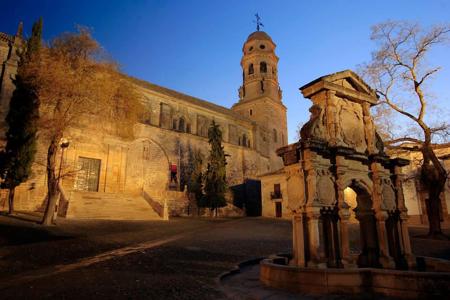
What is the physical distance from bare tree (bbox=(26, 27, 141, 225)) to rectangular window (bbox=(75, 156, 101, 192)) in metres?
7.75

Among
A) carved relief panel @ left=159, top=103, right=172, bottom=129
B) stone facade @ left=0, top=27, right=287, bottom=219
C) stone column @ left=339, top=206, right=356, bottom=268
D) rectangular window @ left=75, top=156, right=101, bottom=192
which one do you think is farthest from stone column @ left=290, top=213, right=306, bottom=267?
carved relief panel @ left=159, top=103, right=172, bottom=129

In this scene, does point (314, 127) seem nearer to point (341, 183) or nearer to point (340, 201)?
point (341, 183)

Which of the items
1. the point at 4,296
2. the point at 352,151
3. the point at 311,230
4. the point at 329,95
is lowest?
the point at 4,296

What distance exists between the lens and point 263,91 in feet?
149

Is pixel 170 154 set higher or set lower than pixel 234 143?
lower

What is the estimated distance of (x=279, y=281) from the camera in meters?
6.37

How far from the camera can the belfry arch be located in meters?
6.97

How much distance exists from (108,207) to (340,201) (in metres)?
16.8

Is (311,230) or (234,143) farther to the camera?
(234,143)

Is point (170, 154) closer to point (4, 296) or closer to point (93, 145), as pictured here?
point (93, 145)

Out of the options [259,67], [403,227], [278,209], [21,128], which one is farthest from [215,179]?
[259,67]

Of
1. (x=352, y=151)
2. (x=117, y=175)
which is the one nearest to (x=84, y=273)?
(x=352, y=151)

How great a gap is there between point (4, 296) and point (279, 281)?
5337mm

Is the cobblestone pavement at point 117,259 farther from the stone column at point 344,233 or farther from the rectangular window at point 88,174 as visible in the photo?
the rectangular window at point 88,174
